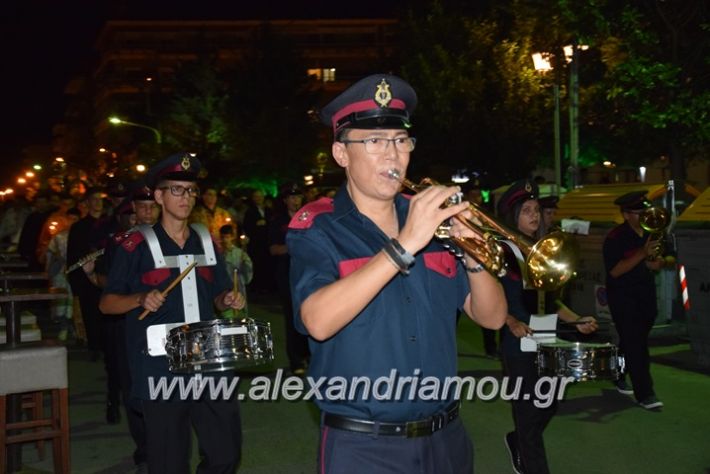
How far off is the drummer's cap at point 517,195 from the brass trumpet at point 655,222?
2870mm

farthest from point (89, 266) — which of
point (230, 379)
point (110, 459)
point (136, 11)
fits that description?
point (136, 11)

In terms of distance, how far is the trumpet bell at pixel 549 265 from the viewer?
136 inches

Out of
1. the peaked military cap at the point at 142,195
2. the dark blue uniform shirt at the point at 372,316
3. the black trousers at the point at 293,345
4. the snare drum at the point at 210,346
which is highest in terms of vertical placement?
the peaked military cap at the point at 142,195

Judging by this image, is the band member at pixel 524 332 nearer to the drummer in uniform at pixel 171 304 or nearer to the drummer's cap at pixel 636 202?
the drummer in uniform at pixel 171 304

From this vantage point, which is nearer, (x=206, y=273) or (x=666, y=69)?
(x=206, y=273)

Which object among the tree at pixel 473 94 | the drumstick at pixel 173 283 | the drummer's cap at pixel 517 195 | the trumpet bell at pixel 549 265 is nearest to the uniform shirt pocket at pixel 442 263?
the trumpet bell at pixel 549 265

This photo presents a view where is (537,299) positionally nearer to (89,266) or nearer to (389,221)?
(389,221)

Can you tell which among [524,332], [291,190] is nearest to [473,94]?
[291,190]

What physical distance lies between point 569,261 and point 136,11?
10480 centimetres

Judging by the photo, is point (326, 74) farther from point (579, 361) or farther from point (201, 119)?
point (579, 361)

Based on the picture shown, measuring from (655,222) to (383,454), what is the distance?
6456mm

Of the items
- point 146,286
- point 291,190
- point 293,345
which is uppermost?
point 291,190

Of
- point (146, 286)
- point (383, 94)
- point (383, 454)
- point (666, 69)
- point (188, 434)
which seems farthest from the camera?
point (666, 69)

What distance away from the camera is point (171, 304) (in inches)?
205
